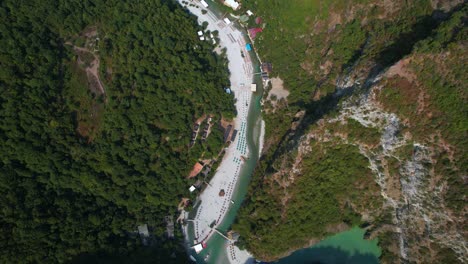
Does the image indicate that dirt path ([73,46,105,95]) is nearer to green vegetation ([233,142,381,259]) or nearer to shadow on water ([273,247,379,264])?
green vegetation ([233,142,381,259])

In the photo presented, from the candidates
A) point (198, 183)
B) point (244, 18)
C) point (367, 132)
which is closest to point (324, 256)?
point (367, 132)

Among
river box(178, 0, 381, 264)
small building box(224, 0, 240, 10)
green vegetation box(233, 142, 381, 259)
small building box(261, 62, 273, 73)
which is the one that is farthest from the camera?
small building box(224, 0, 240, 10)

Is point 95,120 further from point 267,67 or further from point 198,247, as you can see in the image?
point 267,67

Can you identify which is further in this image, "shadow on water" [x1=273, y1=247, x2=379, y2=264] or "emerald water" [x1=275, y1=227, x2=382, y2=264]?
"shadow on water" [x1=273, y1=247, x2=379, y2=264]

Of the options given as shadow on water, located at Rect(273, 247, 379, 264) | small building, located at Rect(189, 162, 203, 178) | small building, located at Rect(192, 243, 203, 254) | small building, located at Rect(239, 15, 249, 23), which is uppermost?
small building, located at Rect(239, 15, 249, 23)

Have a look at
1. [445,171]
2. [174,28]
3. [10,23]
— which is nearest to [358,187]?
[445,171]

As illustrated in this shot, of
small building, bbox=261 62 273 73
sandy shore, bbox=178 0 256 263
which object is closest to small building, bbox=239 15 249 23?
sandy shore, bbox=178 0 256 263
